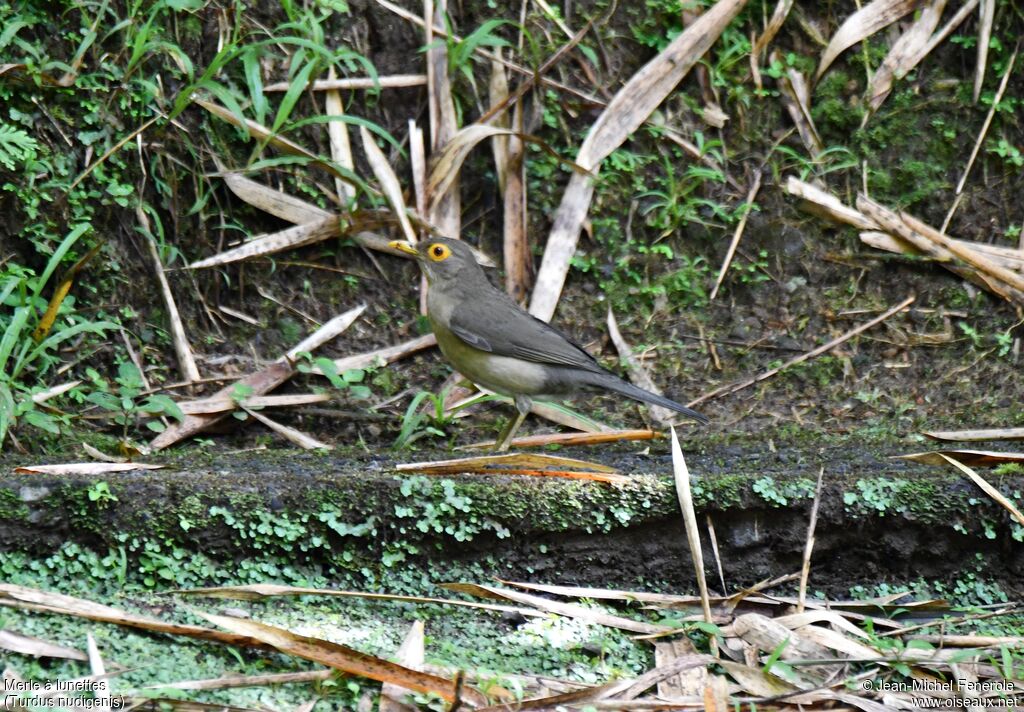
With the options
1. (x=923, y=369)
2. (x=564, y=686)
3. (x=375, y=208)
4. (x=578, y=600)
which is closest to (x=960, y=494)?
(x=578, y=600)

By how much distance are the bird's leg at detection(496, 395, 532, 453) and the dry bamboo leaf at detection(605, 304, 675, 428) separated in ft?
2.37

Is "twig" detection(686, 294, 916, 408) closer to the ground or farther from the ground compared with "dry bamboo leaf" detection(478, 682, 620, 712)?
farther from the ground

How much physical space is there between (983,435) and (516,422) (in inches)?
91.0

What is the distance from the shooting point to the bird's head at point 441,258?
6254 millimetres

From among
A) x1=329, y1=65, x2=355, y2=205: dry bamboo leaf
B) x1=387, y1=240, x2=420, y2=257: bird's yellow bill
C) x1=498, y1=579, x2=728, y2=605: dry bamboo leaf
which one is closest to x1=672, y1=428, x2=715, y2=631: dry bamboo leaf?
x1=498, y1=579, x2=728, y2=605: dry bamboo leaf

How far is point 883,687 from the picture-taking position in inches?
139

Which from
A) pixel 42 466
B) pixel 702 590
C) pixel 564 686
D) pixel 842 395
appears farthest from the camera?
pixel 842 395

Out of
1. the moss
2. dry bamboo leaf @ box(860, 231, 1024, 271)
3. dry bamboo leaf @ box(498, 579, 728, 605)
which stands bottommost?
dry bamboo leaf @ box(498, 579, 728, 605)

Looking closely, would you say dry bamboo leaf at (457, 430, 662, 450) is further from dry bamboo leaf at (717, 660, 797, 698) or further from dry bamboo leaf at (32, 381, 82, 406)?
dry bamboo leaf at (717, 660, 797, 698)

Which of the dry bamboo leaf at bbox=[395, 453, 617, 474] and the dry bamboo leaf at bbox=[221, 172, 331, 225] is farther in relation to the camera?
the dry bamboo leaf at bbox=[221, 172, 331, 225]

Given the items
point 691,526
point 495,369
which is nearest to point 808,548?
point 691,526

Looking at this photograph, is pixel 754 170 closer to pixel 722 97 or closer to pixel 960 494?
pixel 722 97

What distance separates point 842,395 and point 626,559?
2596 millimetres

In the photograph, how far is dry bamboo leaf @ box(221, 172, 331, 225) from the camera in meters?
6.32
